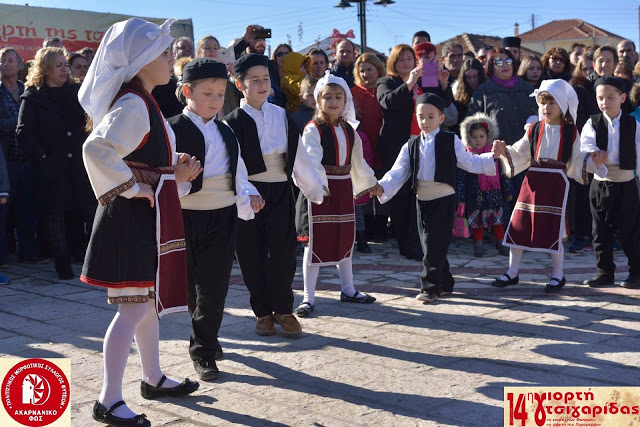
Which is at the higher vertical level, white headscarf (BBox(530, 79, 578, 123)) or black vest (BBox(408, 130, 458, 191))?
white headscarf (BBox(530, 79, 578, 123))

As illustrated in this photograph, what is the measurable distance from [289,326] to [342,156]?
4.89 feet

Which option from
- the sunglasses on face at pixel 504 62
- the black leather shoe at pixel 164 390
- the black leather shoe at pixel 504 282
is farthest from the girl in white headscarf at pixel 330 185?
the sunglasses on face at pixel 504 62

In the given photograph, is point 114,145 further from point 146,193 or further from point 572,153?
point 572,153

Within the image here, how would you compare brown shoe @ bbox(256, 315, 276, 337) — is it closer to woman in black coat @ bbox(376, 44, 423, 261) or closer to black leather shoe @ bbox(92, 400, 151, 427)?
black leather shoe @ bbox(92, 400, 151, 427)

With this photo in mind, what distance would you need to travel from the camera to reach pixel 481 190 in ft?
28.0

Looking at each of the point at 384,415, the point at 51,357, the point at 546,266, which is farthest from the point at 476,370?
the point at 546,266

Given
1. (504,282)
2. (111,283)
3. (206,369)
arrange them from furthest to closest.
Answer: (504,282) → (206,369) → (111,283)

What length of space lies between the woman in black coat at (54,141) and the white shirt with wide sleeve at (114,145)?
3991 mm

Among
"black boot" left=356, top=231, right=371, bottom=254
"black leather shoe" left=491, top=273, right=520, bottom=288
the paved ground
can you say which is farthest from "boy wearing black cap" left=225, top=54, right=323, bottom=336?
"black boot" left=356, top=231, right=371, bottom=254

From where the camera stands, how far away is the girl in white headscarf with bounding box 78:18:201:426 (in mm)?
3553

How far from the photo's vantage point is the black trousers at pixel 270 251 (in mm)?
5234

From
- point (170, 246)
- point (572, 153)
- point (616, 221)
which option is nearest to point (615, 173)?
point (616, 221)

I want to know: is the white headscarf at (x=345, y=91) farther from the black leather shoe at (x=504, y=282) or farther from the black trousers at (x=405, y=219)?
the black trousers at (x=405, y=219)

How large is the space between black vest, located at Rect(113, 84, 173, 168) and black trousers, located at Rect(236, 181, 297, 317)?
1.49 metres
